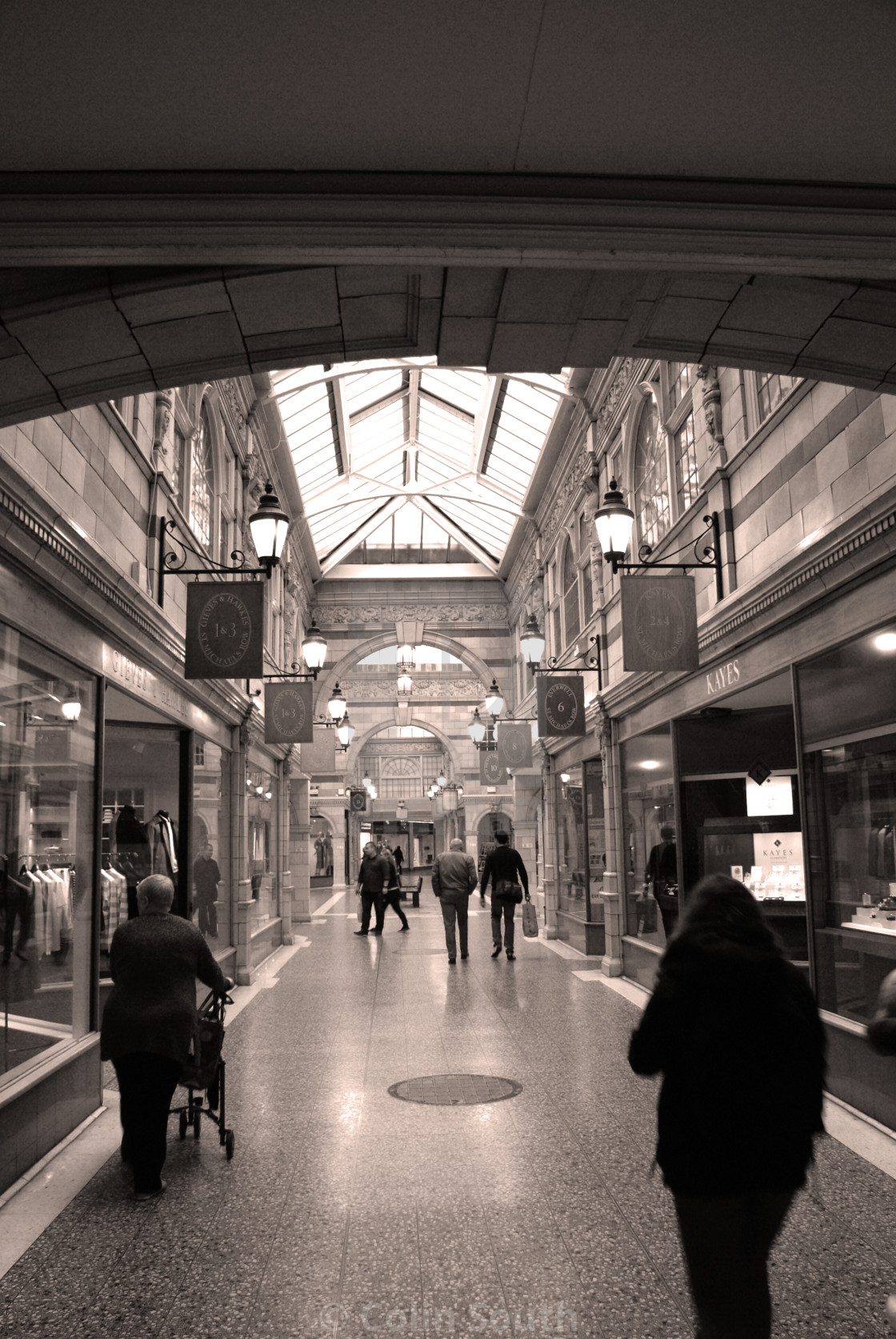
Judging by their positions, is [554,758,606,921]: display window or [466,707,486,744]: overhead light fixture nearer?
[554,758,606,921]: display window

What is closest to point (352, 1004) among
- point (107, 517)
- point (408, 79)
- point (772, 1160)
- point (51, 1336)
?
point (107, 517)

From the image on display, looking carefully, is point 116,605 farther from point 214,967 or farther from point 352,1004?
point 352,1004

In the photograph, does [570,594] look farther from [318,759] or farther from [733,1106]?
[733,1106]

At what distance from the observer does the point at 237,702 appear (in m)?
12.3

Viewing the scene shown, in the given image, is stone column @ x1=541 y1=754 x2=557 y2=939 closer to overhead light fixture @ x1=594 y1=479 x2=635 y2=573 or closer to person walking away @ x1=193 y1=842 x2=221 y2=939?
person walking away @ x1=193 y1=842 x2=221 y2=939

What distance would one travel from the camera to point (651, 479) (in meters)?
11.8


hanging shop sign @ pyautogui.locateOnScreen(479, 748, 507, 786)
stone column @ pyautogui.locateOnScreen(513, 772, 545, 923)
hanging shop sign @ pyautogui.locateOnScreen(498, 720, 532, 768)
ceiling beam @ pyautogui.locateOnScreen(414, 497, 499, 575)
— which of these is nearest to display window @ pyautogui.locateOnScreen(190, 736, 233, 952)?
hanging shop sign @ pyautogui.locateOnScreen(498, 720, 532, 768)

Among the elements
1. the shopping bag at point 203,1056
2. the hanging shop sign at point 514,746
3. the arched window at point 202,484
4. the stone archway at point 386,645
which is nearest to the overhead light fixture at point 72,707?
the shopping bag at point 203,1056

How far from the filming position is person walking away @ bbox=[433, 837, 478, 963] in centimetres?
1361

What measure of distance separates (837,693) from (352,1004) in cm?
625

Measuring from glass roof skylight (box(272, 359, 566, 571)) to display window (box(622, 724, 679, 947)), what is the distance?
551cm

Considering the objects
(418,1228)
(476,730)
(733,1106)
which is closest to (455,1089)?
(418,1228)

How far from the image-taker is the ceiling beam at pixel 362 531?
2564 cm

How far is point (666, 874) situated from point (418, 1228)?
6.58 meters
